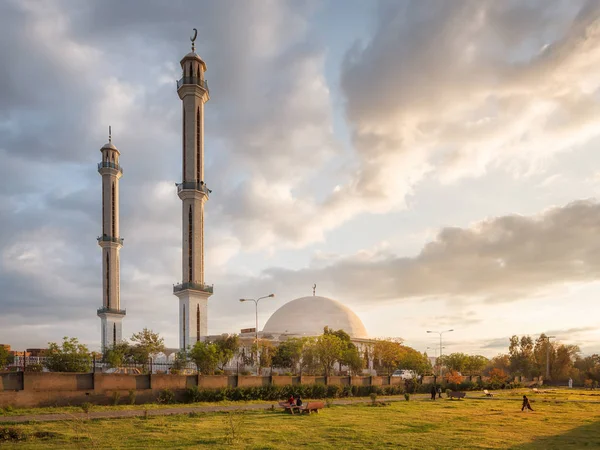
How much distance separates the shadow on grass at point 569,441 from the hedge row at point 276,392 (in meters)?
22.7

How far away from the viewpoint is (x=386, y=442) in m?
20.5

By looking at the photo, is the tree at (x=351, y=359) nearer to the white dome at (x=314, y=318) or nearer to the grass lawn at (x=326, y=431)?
the white dome at (x=314, y=318)

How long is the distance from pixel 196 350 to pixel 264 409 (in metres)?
26.2

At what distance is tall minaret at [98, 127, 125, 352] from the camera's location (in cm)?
8938

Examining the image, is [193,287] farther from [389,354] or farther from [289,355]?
[389,354]

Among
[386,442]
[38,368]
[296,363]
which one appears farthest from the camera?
[296,363]

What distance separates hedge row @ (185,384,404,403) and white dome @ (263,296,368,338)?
66.9 meters

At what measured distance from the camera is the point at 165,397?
121 feet

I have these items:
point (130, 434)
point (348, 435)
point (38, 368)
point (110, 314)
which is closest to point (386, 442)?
point (348, 435)

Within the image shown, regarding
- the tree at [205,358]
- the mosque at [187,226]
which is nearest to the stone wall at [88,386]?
the tree at [205,358]

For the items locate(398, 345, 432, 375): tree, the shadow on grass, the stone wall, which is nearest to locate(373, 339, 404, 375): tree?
locate(398, 345, 432, 375): tree

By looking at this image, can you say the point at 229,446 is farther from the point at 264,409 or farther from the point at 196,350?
the point at 196,350

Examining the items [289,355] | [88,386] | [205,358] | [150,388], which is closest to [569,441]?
[150,388]

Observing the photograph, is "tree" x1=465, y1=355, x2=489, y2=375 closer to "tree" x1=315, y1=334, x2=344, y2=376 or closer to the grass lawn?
"tree" x1=315, y1=334, x2=344, y2=376
